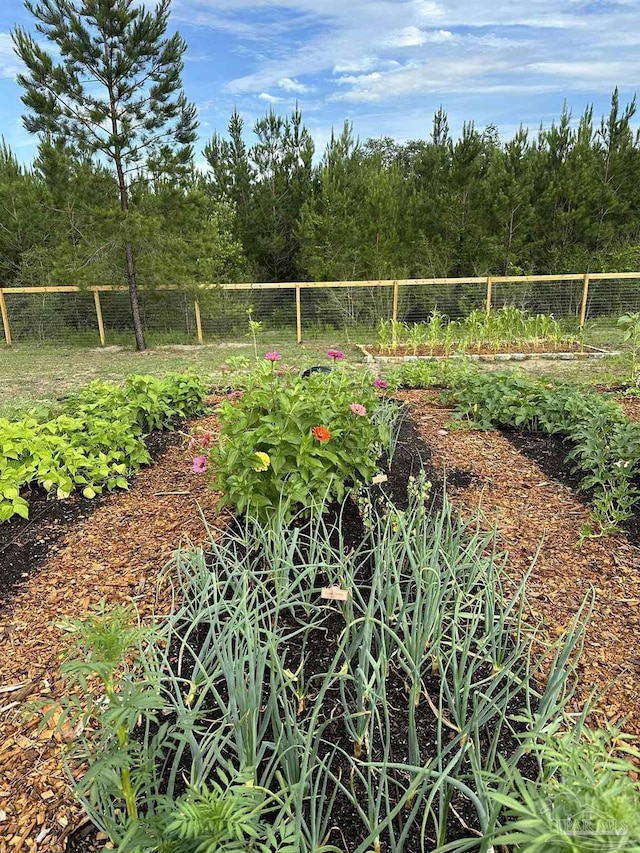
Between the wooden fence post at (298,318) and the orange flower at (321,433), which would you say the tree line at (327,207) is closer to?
the wooden fence post at (298,318)

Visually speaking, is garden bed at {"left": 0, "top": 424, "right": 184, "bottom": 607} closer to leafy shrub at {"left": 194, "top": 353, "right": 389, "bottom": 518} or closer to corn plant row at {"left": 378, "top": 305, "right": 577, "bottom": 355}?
leafy shrub at {"left": 194, "top": 353, "right": 389, "bottom": 518}

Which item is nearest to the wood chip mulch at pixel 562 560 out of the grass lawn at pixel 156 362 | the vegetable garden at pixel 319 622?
the vegetable garden at pixel 319 622

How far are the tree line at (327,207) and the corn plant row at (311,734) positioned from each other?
9.15 meters

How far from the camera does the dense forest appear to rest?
39.5ft

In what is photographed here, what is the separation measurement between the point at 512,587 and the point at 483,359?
23.0ft

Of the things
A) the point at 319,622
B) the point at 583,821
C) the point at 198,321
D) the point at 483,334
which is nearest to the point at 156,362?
the point at 198,321

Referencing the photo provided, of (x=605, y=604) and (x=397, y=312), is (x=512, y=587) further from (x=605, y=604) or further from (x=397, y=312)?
(x=397, y=312)

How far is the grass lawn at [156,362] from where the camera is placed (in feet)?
21.9

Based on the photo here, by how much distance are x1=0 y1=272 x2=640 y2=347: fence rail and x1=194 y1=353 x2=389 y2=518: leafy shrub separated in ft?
27.5

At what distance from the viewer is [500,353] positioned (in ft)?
29.6

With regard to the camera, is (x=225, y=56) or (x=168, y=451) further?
(x=225, y=56)

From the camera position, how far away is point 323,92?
11.6m

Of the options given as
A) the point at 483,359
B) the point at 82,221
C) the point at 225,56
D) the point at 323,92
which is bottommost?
the point at 483,359

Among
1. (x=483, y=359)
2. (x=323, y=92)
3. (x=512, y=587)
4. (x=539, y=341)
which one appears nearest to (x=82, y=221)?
(x=323, y=92)
